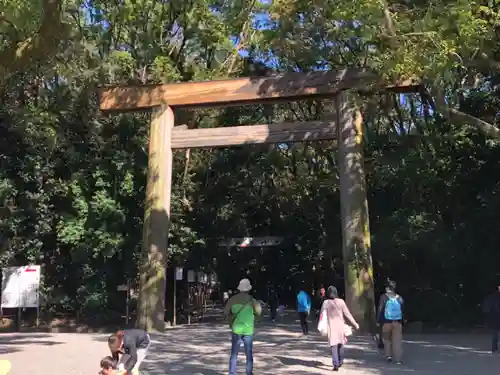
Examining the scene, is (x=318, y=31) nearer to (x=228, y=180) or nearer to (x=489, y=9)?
(x=489, y=9)

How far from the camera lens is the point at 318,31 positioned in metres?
14.5

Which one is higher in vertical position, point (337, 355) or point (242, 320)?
point (242, 320)

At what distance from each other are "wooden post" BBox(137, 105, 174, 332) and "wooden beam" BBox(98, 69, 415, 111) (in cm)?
49

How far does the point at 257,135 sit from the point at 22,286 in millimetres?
8733

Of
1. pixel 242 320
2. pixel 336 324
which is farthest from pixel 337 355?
pixel 242 320

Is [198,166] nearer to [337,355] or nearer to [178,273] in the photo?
[178,273]

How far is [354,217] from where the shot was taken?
14.0 m

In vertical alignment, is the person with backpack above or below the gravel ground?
above

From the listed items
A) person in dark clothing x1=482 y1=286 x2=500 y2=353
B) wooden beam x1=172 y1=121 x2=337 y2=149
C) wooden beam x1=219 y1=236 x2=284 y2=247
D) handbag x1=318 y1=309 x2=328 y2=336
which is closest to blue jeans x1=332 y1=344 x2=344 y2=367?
handbag x1=318 y1=309 x2=328 y2=336

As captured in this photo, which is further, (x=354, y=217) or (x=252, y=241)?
(x=252, y=241)

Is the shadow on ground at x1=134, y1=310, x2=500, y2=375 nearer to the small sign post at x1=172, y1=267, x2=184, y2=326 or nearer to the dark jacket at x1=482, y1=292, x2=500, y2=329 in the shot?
the dark jacket at x1=482, y1=292, x2=500, y2=329

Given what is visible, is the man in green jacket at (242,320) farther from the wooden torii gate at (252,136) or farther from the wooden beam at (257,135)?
the wooden beam at (257,135)

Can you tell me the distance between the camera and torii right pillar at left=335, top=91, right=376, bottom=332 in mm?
13516

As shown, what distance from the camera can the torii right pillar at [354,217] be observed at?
1352cm
